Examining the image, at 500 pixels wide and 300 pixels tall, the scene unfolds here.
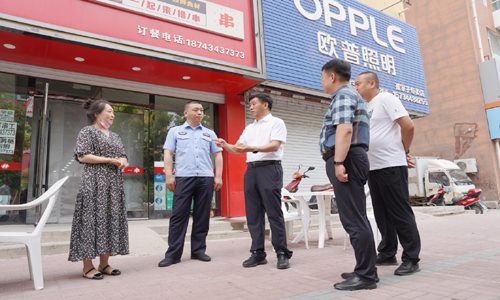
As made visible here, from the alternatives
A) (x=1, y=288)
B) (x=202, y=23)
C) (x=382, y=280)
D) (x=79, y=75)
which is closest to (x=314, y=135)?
(x=202, y=23)

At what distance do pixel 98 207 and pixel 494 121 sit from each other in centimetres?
1922

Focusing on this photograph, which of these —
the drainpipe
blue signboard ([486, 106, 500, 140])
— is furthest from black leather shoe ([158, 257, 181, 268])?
the drainpipe

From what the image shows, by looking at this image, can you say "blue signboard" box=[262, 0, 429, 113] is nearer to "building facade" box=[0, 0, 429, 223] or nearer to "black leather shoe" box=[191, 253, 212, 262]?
"building facade" box=[0, 0, 429, 223]

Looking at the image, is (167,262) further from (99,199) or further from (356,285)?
(356,285)

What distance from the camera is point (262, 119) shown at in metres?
3.89

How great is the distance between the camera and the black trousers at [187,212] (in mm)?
3955

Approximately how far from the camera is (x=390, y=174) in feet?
10.5

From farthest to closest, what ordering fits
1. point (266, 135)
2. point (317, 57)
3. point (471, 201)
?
point (471, 201) < point (317, 57) < point (266, 135)

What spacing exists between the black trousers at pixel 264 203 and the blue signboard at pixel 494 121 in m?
17.7

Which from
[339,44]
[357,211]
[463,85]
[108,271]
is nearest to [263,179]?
[357,211]

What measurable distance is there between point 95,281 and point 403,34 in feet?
39.2

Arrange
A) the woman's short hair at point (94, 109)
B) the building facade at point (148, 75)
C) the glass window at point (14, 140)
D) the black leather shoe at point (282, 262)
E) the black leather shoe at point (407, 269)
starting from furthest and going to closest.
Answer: the glass window at point (14, 140), the building facade at point (148, 75), the woman's short hair at point (94, 109), the black leather shoe at point (282, 262), the black leather shoe at point (407, 269)

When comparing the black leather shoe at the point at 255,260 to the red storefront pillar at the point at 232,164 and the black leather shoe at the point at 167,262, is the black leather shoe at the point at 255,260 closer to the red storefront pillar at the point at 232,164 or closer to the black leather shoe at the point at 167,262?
the black leather shoe at the point at 167,262

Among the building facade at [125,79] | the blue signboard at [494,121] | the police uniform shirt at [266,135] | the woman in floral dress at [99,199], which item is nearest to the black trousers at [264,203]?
the police uniform shirt at [266,135]
